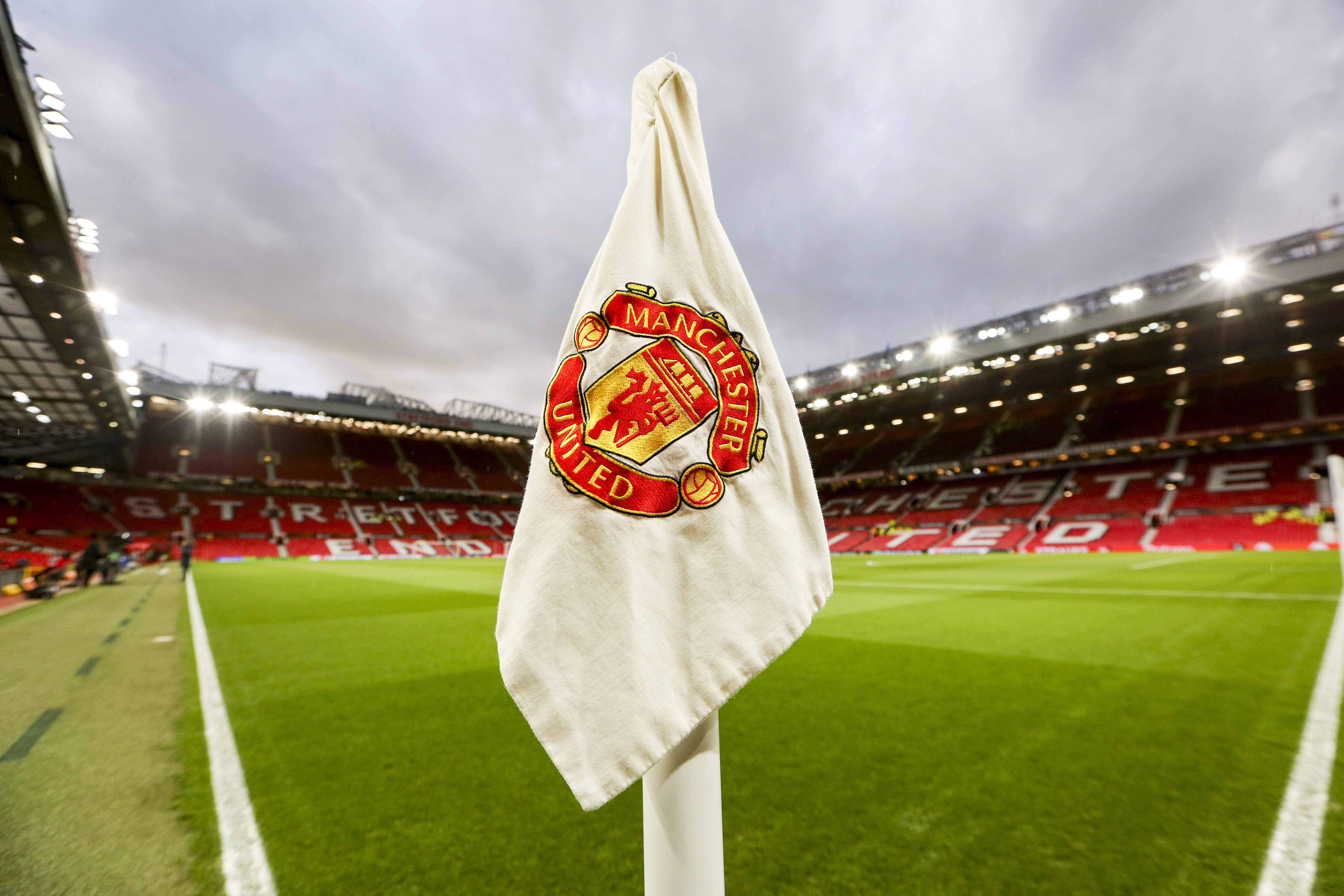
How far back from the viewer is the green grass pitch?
1902 mm

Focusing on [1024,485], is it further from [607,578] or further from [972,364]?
[607,578]

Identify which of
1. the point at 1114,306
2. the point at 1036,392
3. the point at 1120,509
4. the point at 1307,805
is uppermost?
the point at 1114,306

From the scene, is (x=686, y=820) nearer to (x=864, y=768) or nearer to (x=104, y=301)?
(x=864, y=768)

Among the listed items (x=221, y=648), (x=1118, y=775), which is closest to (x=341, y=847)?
(x=1118, y=775)

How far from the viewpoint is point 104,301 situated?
12.4 m

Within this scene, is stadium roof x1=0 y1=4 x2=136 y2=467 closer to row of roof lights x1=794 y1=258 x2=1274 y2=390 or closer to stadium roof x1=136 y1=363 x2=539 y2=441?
stadium roof x1=136 y1=363 x2=539 y2=441

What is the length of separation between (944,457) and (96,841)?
4346 cm

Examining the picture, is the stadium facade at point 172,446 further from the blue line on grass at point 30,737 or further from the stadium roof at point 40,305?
the blue line on grass at point 30,737

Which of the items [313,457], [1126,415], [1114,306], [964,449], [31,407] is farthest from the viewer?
[313,457]

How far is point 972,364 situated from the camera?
26031 millimetres

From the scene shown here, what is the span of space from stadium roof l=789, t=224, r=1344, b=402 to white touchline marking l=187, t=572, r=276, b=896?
69.6ft

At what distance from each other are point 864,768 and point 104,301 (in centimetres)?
1767

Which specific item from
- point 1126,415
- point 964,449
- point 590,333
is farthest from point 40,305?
point 1126,415

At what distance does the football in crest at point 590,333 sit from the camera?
91cm
